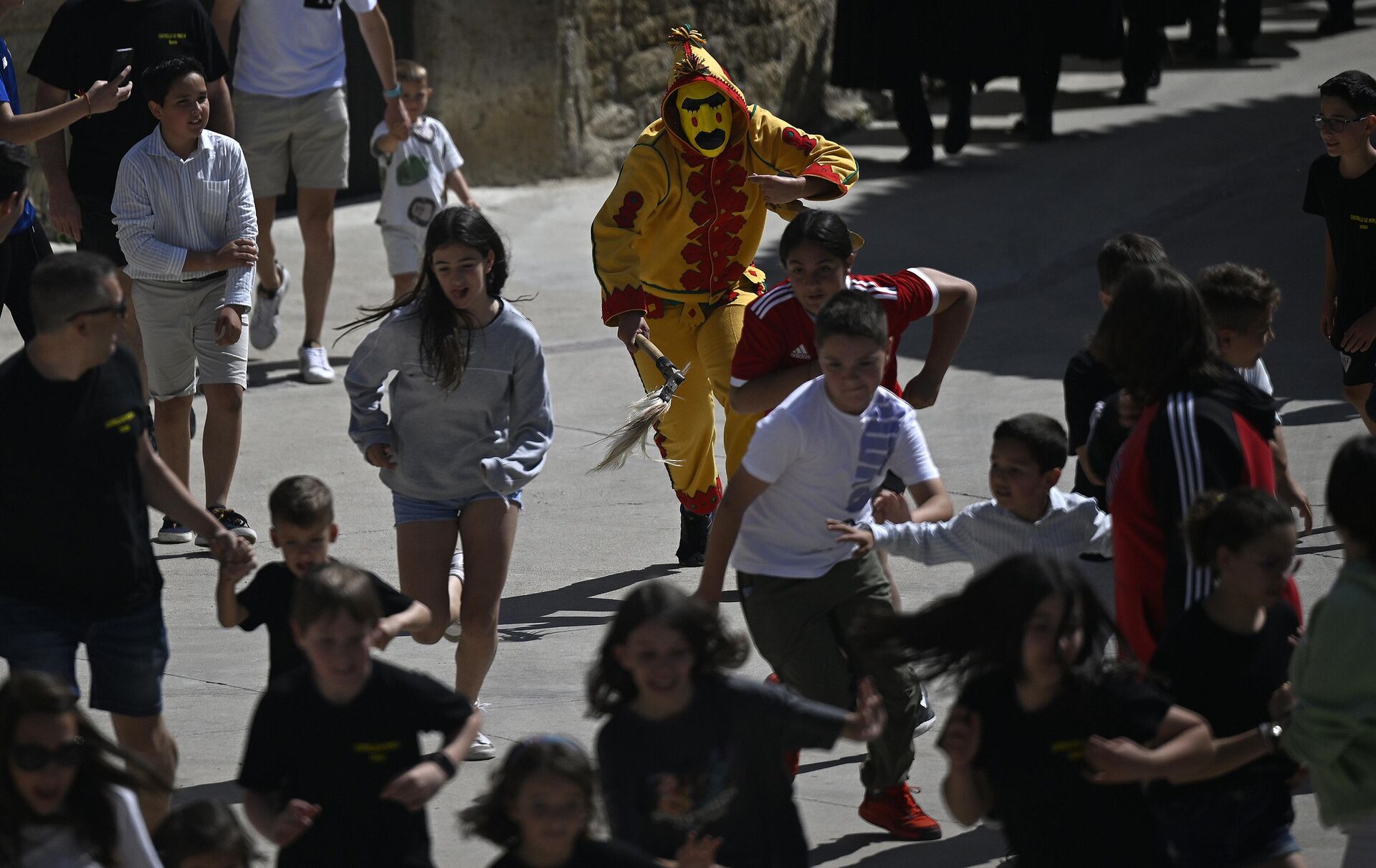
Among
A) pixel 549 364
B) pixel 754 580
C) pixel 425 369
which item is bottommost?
pixel 549 364

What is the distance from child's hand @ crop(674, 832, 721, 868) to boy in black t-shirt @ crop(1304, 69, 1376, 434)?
3.97 meters

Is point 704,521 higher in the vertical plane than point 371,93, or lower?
A: lower

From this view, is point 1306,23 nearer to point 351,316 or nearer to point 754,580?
point 351,316

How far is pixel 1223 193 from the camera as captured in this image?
1280cm

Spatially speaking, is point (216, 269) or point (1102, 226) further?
point (1102, 226)

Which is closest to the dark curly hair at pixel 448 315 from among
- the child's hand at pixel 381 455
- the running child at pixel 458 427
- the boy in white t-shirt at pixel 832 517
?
the running child at pixel 458 427

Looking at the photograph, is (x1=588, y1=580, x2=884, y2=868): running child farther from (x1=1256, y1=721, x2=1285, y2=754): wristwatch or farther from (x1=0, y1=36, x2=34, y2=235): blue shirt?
(x1=0, y1=36, x2=34, y2=235): blue shirt

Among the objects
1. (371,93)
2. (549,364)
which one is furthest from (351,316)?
(371,93)

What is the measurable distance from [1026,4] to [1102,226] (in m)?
2.86

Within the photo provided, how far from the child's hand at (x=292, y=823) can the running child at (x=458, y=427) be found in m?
1.68

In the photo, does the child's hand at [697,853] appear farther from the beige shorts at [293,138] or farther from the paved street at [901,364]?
the beige shorts at [293,138]

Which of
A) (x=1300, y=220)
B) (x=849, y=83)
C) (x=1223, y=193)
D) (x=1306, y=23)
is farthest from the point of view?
(x=1306, y=23)

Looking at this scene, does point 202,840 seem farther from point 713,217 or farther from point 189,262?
point 713,217

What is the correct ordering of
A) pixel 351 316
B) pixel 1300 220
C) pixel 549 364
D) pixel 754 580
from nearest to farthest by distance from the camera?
pixel 754 580
pixel 549 364
pixel 351 316
pixel 1300 220
